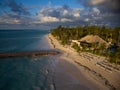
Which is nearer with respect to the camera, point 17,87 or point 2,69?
point 17,87

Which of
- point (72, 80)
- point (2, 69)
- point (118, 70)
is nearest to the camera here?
point (72, 80)

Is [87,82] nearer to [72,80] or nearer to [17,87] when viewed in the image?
[72,80]

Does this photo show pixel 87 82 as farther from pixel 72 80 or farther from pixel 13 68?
pixel 13 68

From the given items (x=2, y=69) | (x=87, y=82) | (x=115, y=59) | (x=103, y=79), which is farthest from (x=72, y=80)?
(x=2, y=69)

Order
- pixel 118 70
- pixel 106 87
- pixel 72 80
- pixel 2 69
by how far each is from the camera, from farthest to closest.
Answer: pixel 2 69 < pixel 118 70 < pixel 72 80 < pixel 106 87

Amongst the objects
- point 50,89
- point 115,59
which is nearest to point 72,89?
point 50,89

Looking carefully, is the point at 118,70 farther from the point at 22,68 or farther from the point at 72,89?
the point at 22,68

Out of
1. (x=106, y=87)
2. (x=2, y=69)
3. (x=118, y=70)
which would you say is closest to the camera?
(x=106, y=87)

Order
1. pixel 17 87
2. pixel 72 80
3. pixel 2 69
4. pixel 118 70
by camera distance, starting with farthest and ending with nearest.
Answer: pixel 2 69 → pixel 118 70 → pixel 72 80 → pixel 17 87

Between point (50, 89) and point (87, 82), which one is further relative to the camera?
point (87, 82)
